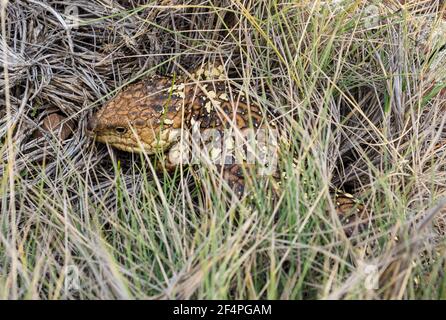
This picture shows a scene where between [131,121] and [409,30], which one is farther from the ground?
[409,30]

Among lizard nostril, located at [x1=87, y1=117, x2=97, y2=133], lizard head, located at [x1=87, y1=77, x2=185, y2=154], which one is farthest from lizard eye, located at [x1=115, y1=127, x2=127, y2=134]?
lizard nostril, located at [x1=87, y1=117, x2=97, y2=133]

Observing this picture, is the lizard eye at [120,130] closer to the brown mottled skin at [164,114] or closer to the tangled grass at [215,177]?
the brown mottled skin at [164,114]

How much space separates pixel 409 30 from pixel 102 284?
2.18 metres

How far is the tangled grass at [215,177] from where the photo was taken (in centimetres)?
235

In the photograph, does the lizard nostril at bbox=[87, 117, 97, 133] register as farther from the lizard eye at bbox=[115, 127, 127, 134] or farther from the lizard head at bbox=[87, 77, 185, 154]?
the lizard eye at bbox=[115, 127, 127, 134]

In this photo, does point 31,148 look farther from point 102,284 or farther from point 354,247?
point 354,247

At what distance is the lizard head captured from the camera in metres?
3.12

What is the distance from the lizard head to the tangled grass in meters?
0.10

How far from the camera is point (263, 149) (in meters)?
2.88

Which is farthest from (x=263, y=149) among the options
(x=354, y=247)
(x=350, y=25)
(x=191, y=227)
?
(x=350, y=25)

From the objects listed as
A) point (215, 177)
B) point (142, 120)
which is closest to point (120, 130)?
point (142, 120)

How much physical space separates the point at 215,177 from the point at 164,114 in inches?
20.5
